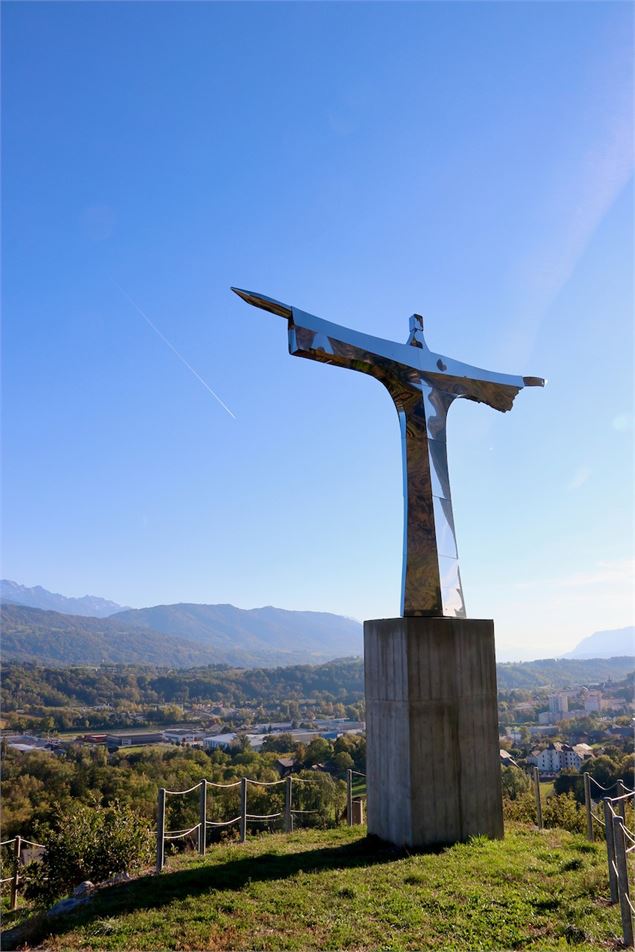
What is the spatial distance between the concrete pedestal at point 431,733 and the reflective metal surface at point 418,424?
57cm

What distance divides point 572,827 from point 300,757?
3199cm

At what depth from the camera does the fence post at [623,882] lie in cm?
554

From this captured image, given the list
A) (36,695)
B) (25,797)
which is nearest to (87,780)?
(25,797)

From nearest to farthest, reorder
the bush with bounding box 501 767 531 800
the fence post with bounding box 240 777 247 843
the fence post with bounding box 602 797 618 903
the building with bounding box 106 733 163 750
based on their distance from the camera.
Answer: the fence post with bounding box 602 797 618 903 < the fence post with bounding box 240 777 247 843 < the bush with bounding box 501 767 531 800 < the building with bounding box 106 733 163 750

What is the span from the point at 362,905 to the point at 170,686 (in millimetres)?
139273

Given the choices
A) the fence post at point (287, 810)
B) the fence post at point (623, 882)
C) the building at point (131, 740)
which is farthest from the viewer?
the building at point (131, 740)

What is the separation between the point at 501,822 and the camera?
9.91 meters

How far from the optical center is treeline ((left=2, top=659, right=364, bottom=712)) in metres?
Answer: 98.1

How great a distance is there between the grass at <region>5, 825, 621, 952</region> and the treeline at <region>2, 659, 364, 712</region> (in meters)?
91.2

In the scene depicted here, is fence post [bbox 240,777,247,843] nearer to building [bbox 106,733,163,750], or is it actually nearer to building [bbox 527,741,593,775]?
building [bbox 527,741,593,775]

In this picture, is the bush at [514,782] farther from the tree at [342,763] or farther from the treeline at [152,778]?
the tree at [342,763]

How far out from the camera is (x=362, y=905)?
6633 mm

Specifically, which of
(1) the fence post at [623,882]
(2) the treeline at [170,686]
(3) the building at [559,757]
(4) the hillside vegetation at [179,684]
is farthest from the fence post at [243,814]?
(4) the hillside vegetation at [179,684]

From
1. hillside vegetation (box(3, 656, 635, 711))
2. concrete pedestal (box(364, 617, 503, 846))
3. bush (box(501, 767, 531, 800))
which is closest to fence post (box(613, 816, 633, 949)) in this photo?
concrete pedestal (box(364, 617, 503, 846))
